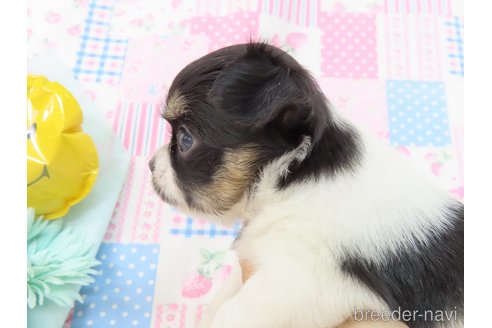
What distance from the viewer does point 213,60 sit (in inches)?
45.7

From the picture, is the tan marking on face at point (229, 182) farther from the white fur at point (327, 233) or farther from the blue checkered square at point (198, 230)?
the blue checkered square at point (198, 230)

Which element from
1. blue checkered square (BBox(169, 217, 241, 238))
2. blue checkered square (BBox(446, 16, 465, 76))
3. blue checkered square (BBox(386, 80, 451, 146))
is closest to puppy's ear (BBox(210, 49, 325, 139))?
blue checkered square (BBox(169, 217, 241, 238))

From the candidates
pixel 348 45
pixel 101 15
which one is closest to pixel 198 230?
pixel 348 45

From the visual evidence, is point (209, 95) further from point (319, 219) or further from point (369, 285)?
point (369, 285)

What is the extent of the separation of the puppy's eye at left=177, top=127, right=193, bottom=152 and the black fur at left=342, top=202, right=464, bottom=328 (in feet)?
1.44

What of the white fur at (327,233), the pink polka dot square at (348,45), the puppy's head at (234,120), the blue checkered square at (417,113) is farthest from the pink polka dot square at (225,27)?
the white fur at (327,233)

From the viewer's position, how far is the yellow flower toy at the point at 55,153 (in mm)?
1760

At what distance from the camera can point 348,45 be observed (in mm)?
2309

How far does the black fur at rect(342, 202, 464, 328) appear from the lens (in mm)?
1119

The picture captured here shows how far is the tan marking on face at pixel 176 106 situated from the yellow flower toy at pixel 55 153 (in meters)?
0.74

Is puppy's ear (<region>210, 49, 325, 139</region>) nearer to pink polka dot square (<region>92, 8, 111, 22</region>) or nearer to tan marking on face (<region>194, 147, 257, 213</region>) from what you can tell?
tan marking on face (<region>194, 147, 257, 213</region>)

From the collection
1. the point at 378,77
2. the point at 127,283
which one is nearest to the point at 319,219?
the point at 127,283

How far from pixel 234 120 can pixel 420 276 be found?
20.7 inches

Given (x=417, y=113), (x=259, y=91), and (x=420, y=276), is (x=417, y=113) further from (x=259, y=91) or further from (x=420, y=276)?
(x=259, y=91)
